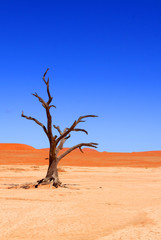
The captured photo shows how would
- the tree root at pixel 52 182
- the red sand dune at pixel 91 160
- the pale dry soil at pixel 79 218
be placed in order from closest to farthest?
the pale dry soil at pixel 79 218 < the tree root at pixel 52 182 < the red sand dune at pixel 91 160

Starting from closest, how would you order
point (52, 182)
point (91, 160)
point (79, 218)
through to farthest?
point (79, 218)
point (52, 182)
point (91, 160)

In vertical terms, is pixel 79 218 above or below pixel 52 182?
below

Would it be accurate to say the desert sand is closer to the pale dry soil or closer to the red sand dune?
the pale dry soil

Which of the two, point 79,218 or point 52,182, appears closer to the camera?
point 79,218

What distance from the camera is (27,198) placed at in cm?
→ 888

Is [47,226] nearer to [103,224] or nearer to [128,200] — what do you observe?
[103,224]


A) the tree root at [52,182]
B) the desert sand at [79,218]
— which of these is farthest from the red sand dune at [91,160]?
the desert sand at [79,218]

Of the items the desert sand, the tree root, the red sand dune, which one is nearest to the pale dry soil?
the desert sand

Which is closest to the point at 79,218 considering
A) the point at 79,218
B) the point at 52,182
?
the point at 79,218

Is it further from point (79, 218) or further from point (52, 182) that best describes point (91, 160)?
point (79, 218)

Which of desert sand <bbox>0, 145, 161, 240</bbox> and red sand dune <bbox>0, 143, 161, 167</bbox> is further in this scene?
red sand dune <bbox>0, 143, 161, 167</bbox>

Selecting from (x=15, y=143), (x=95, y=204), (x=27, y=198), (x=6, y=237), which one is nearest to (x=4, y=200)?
(x=27, y=198)

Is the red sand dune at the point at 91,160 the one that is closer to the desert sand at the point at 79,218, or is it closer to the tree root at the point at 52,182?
the tree root at the point at 52,182

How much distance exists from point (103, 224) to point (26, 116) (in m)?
7.39
